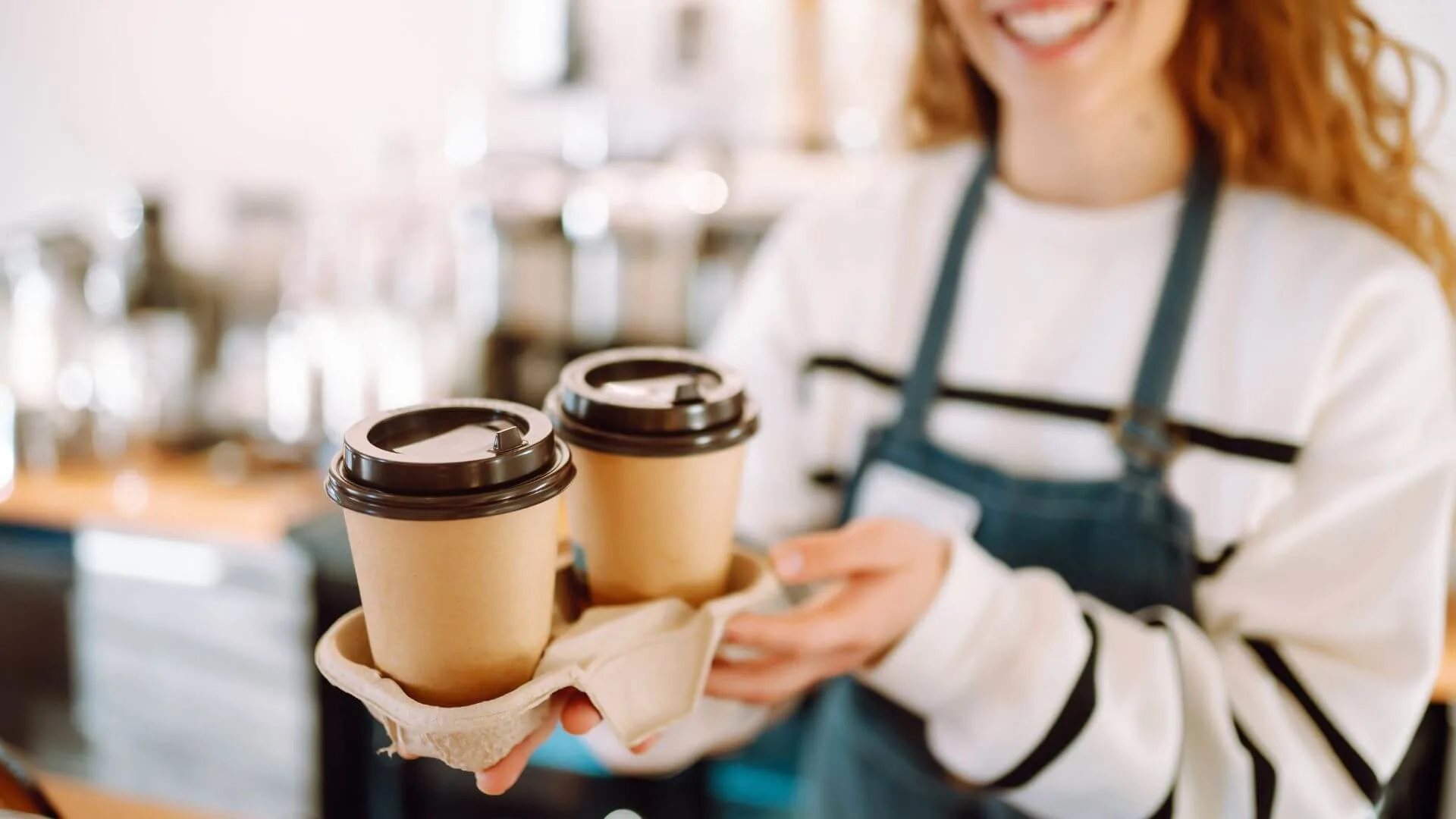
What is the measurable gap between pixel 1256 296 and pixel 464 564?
2.43 feet

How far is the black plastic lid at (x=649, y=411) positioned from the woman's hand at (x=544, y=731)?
134 millimetres

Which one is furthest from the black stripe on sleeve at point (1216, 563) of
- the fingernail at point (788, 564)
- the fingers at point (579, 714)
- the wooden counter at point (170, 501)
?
the wooden counter at point (170, 501)

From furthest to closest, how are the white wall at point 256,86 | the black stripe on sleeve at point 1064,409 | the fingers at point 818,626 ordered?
the white wall at point 256,86
the black stripe on sleeve at point 1064,409
the fingers at point 818,626

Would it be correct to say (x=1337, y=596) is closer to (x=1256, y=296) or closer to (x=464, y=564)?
(x=1256, y=296)

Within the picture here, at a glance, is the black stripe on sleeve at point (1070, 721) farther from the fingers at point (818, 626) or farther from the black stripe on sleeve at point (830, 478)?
the black stripe on sleeve at point (830, 478)

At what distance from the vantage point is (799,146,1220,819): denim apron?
0.87 m

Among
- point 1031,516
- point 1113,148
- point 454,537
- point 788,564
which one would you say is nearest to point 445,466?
point 454,537

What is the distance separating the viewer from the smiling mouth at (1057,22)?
0.82m

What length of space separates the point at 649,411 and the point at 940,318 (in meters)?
0.58

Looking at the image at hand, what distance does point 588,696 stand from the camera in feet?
1.71

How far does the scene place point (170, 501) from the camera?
6.26 feet

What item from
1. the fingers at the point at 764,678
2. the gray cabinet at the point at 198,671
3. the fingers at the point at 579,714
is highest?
the fingers at the point at 579,714

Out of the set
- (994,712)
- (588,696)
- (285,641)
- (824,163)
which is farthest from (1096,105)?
(285,641)

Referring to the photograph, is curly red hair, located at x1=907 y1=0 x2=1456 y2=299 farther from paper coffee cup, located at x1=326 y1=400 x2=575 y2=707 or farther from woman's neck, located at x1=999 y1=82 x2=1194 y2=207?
paper coffee cup, located at x1=326 y1=400 x2=575 y2=707
